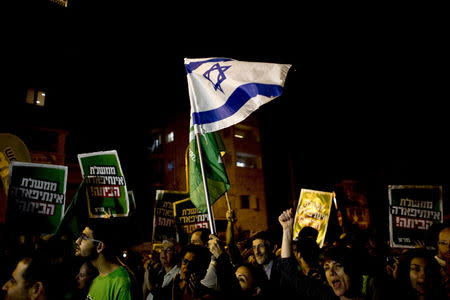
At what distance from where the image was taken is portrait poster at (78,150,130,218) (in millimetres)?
6035

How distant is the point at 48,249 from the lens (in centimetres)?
300

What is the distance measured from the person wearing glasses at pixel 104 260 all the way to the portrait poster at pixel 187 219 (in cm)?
348

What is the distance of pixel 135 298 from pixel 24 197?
2582 mm

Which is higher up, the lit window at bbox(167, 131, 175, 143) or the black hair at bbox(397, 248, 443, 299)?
the lit window at bbox(167, 131, 175, 143)

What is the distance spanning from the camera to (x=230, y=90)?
517cm

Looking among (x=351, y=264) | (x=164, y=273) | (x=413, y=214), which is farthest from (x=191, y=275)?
(x=413, y=214)

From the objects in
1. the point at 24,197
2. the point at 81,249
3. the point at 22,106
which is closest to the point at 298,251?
the point at 81,249

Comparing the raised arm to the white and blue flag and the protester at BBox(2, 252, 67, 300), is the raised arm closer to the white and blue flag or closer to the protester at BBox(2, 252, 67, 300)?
the white and blue flag

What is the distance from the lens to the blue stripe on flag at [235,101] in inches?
197

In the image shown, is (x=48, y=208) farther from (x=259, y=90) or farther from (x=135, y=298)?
(x=259, y=90)

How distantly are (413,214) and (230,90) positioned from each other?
4.64 m

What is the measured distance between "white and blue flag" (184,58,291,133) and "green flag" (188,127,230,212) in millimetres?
820

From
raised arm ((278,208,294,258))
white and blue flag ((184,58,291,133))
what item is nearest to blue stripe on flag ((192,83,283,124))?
white and blue flag ((184,58,291,133))

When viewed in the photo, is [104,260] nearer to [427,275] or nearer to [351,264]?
[351,264]
